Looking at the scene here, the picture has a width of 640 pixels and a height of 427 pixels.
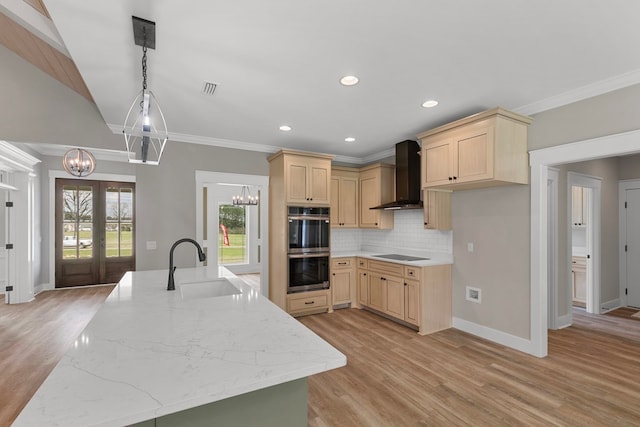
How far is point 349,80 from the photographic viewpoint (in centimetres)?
265

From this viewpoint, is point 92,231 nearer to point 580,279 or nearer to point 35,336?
point 35,336

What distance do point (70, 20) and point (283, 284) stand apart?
3.54m

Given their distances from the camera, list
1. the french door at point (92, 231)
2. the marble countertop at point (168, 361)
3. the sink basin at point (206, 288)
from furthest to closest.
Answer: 1. the french door at point (92, 231)
2. the sink basin at point (206, 288)
3. the marble countertop at point (168, 361)

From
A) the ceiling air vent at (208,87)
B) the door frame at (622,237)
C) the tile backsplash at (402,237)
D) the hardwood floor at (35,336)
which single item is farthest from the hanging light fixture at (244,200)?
the door frame at (622,237)

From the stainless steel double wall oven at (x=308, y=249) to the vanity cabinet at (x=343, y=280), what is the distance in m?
0.16

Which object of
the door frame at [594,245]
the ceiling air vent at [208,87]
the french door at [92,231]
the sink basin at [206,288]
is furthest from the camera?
the french door at [92,231]

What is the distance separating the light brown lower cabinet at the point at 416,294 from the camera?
3.87m

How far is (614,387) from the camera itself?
261 centimetres

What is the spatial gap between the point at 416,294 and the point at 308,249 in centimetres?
165

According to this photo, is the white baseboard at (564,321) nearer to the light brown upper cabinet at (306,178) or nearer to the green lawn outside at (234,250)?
the light brown upper cabinet at (306,178)

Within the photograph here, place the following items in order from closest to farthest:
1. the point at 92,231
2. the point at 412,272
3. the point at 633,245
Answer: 1. the point at 412,272
2. the point at 633,245
3. the point at 92,231

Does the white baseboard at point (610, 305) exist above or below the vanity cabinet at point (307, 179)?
below

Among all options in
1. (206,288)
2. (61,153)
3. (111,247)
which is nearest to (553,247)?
(206,288)

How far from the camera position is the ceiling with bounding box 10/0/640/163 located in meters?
1.79
